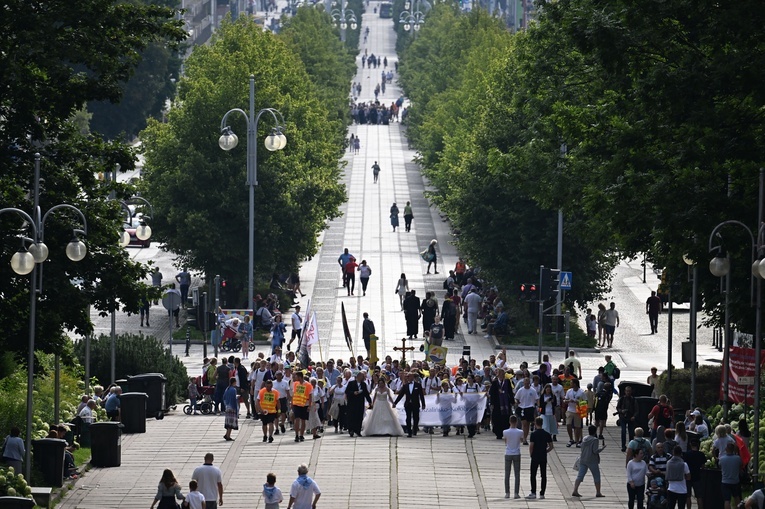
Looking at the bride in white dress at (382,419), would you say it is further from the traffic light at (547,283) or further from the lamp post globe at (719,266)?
the traffic light at (547,283)

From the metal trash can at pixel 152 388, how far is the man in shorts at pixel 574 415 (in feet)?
31.1

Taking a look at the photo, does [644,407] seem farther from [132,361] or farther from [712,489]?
[132,361]

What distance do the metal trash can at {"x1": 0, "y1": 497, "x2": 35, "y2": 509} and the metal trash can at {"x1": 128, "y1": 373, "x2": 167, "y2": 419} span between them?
1277 centimetres

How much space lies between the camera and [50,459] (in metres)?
33.3

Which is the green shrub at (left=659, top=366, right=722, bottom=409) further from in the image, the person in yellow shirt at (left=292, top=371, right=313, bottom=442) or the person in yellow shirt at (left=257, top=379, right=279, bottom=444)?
the person in yellow shirt at (left=257, top=379, right=279, bottom=444)

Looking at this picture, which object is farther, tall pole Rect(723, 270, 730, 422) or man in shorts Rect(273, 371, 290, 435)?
man in shorts Rect(273, 371, 290, 435)

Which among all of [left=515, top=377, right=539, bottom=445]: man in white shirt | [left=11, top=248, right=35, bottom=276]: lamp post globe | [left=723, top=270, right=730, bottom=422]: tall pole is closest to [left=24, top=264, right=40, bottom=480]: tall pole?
[left=11, top=248, right=35, bottom=276]: lamp post globe

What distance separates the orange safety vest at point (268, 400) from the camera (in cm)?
3806

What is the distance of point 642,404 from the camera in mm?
39406

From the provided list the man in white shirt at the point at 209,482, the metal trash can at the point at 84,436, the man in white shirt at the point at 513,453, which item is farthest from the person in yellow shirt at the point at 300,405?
the man in white shirt at the point at 209,482

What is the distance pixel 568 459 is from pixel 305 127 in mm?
36257

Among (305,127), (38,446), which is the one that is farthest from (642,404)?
(305,127)

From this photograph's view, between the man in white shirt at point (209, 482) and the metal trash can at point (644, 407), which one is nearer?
the man in white shirt at point (209, 482)

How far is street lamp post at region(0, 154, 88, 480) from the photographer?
1212 inches
